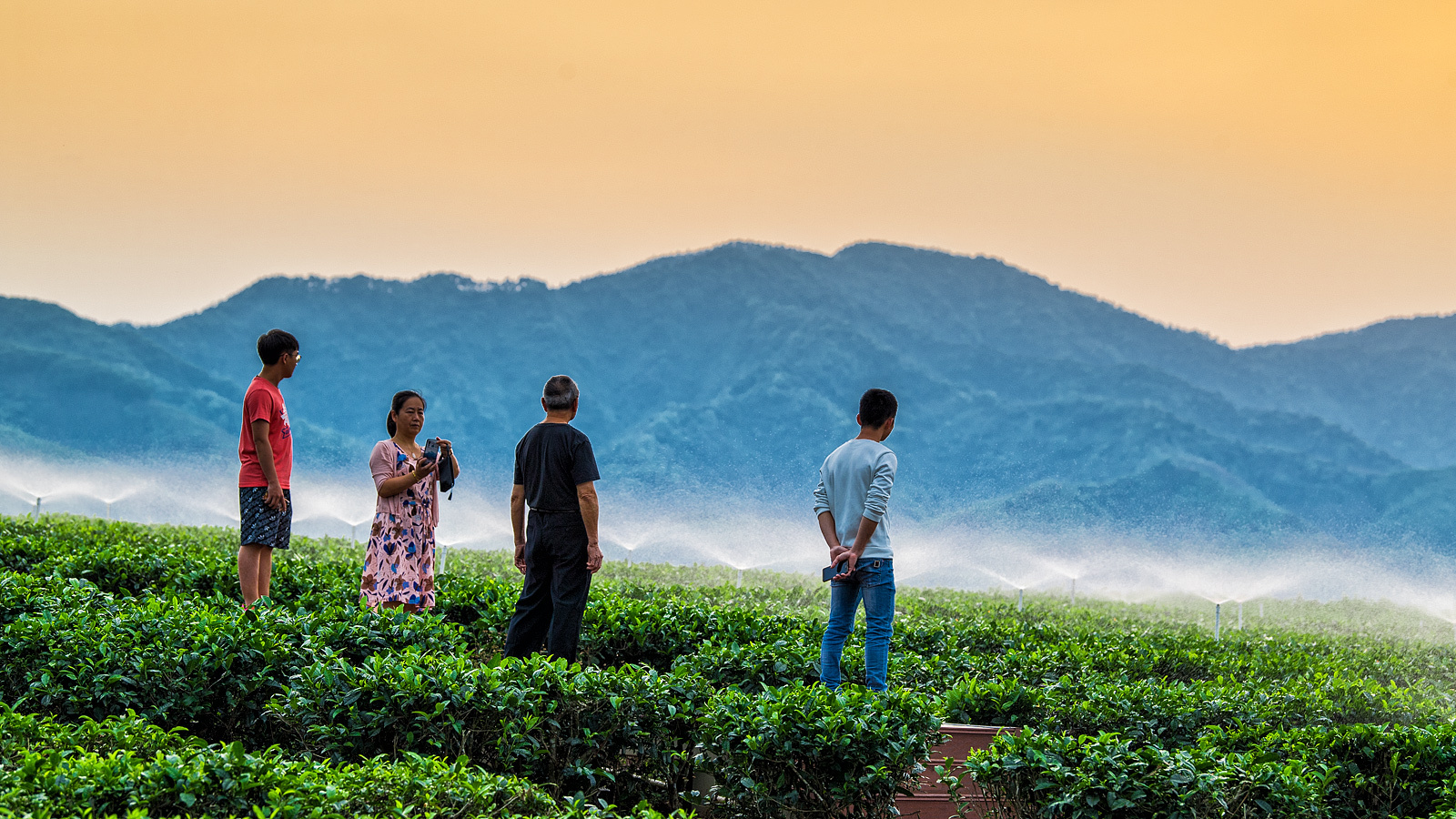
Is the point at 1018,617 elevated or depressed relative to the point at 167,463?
depressed

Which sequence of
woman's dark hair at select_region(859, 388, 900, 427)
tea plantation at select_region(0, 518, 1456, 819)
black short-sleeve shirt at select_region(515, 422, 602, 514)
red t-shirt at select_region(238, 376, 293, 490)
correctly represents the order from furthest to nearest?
1. red t-shirt at select_region(238, 376, 293, 490)
2. black short-sleeve shirt at select_region(515, 422, 602, 514)
3. woman's dark hair at select_region(859, 388, 900, 427)
4. tea plantation at select_region(0, 518, 1456, 819)

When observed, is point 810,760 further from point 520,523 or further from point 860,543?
point 520,523

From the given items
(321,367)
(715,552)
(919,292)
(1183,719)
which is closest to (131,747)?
(1183,719)

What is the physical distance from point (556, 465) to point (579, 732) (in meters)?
1.94

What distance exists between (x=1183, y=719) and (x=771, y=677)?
2.20 metres

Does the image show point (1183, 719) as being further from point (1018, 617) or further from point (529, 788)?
point (1018, 617)

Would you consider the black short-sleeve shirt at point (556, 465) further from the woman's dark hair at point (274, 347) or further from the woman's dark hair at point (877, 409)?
the woman's dark hair at point (274, 347)

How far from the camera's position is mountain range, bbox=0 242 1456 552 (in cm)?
8706

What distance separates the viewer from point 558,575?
258 inches

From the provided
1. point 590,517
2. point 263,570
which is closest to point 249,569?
point 263,570

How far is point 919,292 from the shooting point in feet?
418

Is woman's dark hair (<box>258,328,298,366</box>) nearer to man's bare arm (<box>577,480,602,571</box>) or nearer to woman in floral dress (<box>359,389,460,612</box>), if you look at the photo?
woman in floral dress (<box>359,389,460,612</box>)

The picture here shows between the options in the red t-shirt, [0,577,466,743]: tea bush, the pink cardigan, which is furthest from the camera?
the pink cardigan

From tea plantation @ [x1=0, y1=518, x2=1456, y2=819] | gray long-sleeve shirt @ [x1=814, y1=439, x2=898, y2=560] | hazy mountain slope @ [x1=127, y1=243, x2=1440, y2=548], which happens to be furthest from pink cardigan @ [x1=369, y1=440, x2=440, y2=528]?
hazy mountain slope @ [x1=127, y1=243, x2=1440, y2=548]
